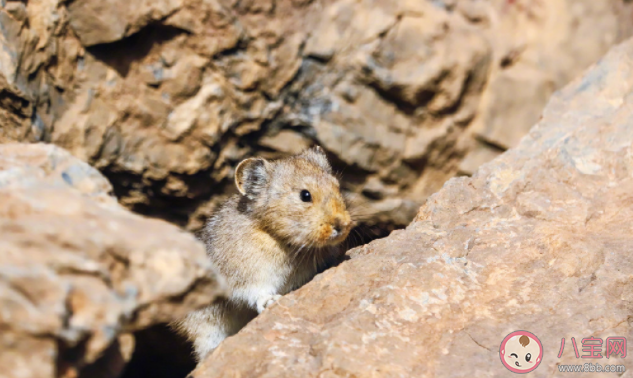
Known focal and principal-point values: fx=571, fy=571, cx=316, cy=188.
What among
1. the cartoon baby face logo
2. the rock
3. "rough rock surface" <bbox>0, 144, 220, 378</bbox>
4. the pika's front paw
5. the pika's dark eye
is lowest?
the pika's front paw

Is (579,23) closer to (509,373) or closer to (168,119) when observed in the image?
(168,119)

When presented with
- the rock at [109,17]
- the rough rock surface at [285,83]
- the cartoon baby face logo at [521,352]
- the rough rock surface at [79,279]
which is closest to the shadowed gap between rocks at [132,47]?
the rough rock surface at [285,83]

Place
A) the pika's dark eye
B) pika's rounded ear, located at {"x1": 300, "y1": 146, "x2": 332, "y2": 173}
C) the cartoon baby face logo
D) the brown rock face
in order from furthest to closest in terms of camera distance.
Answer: pika's rounded ear, located at {"x1": 300, "y1": 146, "x2": 332, "y2": 173} → the pika's dark eye → the brown rock face → the cartoon baby face logo

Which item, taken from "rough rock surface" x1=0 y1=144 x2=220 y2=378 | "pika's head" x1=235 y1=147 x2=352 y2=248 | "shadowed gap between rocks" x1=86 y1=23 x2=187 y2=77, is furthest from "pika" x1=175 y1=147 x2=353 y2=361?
"shadowed gap between rocks" x1=86 y1=23 x2=187 y2=77

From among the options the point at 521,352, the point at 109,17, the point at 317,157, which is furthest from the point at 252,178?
the point at 521,352

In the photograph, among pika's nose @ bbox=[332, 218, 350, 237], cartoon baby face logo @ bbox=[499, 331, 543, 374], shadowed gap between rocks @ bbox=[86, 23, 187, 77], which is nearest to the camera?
cartoon baby face logo @ bbox=[499, 331, 543, 374]

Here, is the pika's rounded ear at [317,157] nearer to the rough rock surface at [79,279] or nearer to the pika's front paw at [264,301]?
the pika's front paw at [264,301]

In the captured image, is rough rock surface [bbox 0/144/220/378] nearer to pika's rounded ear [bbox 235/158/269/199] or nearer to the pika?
the pika
